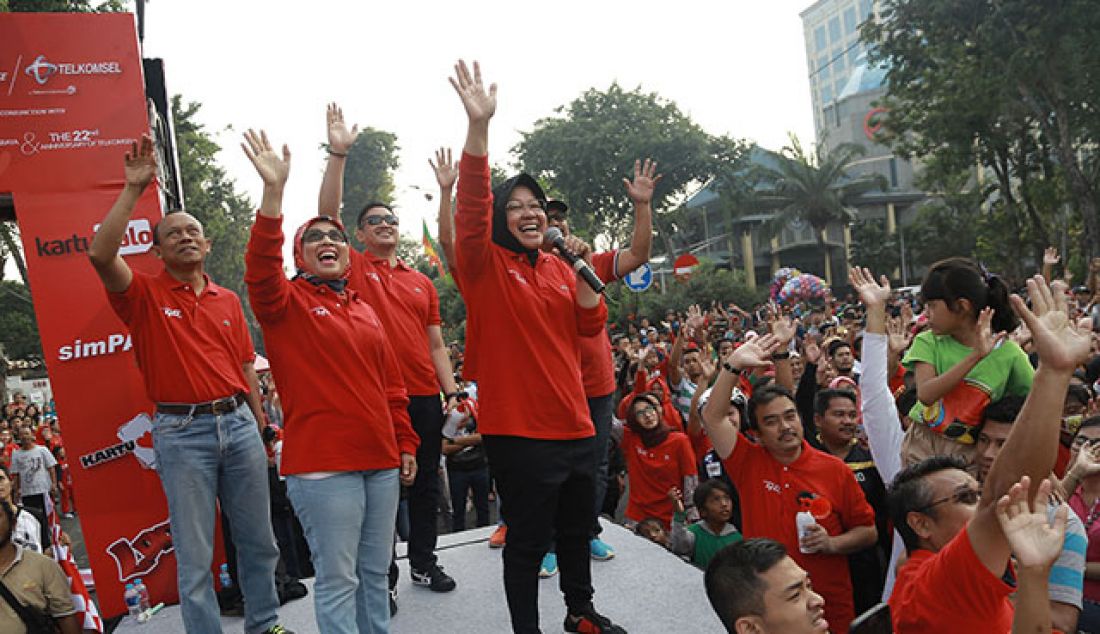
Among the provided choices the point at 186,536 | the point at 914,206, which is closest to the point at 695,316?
the point at 186,536

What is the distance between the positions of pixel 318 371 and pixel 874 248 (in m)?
45.5

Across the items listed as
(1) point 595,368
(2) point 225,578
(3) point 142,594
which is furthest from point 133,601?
(1) point 595,368

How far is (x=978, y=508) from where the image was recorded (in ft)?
7.66

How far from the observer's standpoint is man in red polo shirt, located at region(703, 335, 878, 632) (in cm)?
391

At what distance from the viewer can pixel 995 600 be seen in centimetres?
239

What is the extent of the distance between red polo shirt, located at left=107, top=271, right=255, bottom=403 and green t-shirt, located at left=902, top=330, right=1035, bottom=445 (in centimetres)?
323

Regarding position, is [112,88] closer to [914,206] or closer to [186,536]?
[186,536]

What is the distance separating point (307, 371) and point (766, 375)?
4870 mm

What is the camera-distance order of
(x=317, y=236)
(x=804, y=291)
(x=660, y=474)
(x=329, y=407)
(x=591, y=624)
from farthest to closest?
(x=804, y=291), (x=660, y=474), (x=591, y=624), (x=317, y=236), (x=329, y=407)

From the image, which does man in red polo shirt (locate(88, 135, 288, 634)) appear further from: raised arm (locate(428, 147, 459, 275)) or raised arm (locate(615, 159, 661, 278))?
raised arm (locate(615, 159, 661, 278))

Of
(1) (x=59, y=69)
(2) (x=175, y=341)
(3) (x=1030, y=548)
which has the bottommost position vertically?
(3) (x=1030, y=548)

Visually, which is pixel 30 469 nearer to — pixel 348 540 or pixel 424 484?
pixel 424 484

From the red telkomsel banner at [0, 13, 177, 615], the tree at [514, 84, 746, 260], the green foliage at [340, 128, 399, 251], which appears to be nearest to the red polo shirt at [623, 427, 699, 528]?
the red telkomsel banner at [0, 13, 177, 615]

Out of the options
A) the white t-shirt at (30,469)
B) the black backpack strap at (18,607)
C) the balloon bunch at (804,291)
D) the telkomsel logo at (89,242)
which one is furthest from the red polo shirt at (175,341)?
the balloon bunch at (804,291)
